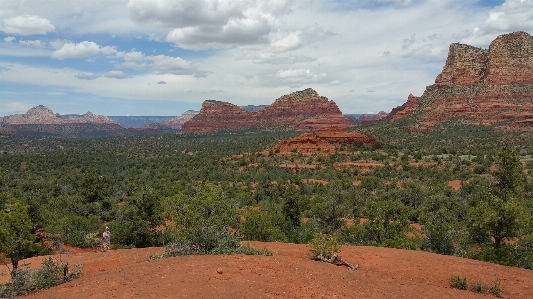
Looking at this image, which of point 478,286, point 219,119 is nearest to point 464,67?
point 478,286

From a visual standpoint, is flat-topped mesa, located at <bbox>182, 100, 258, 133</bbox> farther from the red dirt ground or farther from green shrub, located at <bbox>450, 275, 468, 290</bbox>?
green shrub, located at <bbox>450, 275, 468, 290</bbox>

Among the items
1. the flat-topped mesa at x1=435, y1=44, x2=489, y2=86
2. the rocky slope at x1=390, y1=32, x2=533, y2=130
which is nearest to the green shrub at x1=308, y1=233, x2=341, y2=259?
the rocky slope at x1=390, y1=32, x2=533, y2=130

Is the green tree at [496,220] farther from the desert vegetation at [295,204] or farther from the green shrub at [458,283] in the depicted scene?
the green shrub at [458,283]

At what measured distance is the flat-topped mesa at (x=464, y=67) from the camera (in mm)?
92000

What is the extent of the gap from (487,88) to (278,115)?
8592 centimetres

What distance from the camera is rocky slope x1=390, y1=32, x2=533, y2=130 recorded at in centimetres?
7817

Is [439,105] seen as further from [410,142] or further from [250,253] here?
[250,253]

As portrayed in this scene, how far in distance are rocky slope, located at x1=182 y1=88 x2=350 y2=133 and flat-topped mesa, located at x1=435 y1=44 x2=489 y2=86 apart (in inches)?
2095

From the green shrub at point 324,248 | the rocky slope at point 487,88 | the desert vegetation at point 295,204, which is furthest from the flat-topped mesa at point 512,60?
the green shrub at point 324,248

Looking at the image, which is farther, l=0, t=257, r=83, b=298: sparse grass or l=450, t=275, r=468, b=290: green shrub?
l=450, t=275, r=468, b=290: green shrub

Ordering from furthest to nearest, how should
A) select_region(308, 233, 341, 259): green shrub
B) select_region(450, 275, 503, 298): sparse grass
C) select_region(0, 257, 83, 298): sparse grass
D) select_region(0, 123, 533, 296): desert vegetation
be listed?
select_region(0, 123, 533, 296): desert vegetation, select_region(308, 233, 341, 259): green shrub, select_region(450, 275, 503, 298): sparse grass, select_region(0, 257, 83, 298): sparse grass

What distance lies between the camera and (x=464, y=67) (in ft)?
308

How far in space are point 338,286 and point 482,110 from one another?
8617 centimetres

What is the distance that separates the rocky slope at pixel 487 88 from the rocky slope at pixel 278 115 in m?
55.8
